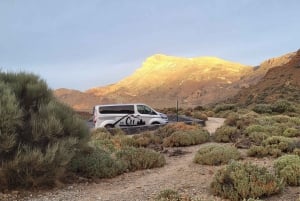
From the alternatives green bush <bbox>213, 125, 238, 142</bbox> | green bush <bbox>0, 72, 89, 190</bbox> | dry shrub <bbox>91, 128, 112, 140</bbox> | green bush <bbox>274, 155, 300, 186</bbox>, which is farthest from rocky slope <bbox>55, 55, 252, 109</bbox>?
green bush <bbox>274, 155, 300, 186</bbox>

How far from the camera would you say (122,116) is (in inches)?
875

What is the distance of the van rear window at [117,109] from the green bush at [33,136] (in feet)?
42.1

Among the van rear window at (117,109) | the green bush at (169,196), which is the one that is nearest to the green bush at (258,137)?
the green bush at (169,196)

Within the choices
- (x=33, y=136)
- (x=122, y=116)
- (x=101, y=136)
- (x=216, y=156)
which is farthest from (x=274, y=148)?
(x=122, y=116)

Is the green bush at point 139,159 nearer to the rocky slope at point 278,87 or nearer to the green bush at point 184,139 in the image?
the green bush at point 184,139

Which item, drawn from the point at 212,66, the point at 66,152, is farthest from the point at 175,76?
the point at 66,152

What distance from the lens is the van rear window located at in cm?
2231

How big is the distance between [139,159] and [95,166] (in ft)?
4.69

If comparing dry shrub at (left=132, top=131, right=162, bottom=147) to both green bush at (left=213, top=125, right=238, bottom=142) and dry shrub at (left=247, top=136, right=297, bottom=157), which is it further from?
dry shrub at (left=247, top=136, right=297, bottom=157)

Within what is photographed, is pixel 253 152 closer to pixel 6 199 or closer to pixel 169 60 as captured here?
pixel 6 199

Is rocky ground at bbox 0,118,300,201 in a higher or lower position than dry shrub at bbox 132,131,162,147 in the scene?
lower

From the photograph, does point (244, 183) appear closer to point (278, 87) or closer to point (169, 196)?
point (169, 196)

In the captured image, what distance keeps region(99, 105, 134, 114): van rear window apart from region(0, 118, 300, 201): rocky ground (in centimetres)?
1220

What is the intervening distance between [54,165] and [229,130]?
9203 mm
